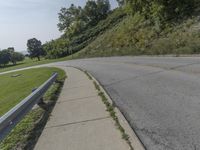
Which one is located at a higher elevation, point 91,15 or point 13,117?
point 91,15

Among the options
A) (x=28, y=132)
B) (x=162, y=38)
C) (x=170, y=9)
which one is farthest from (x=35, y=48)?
(x=28, y=132)

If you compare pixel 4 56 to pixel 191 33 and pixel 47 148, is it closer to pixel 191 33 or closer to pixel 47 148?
pixel 191 33

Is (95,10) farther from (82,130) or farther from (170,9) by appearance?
(82,130)

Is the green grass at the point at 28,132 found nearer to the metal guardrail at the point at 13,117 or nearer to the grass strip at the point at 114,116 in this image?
the metal guardrail at the point at 13,117

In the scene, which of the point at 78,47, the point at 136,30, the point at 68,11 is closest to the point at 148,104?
the point at 136,30

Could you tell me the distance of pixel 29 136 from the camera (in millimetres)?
6680

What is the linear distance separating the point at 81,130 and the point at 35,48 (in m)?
137

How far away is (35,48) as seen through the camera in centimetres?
13962

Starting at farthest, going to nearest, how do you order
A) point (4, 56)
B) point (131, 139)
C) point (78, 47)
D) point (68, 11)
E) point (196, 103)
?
1. point (4, 56)
2. point (68, 11)
3. point (78, 47)
4. point (196, 103)
5. point (131, 139)

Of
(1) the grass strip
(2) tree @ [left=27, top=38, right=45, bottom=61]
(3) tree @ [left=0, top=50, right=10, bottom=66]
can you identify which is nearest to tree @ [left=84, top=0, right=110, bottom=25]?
(2) tree @ [left=27, top=38, right=45, bottom=61]

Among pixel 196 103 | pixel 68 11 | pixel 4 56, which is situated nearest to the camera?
pixel 196 103

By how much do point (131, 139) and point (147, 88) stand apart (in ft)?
16.9

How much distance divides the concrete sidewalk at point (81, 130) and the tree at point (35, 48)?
420 feet

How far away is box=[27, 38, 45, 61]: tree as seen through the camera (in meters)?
137
